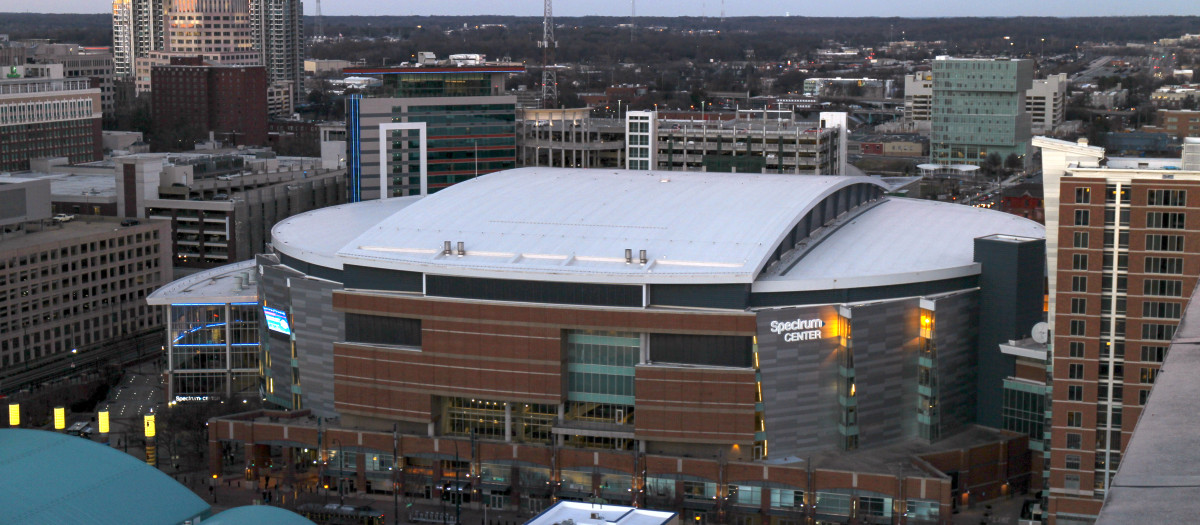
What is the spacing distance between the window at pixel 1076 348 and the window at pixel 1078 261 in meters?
2.65

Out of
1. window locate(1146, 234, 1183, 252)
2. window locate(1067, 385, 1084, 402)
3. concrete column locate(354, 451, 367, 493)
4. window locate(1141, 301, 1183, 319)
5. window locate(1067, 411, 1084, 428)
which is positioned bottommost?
concrete column locate(354, 451, 367, 493)

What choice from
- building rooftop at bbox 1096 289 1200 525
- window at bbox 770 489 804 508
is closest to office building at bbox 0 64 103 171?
window at bbox 770 489 804 508

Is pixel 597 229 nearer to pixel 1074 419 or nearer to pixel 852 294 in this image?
pixel 852 294

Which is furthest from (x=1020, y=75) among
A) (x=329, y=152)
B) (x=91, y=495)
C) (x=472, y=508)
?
(x=91, y=495)

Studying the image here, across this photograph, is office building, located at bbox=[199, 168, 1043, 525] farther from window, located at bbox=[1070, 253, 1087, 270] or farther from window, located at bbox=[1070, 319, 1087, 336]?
window, located at bbox=[1070, 253, 1087, 270]

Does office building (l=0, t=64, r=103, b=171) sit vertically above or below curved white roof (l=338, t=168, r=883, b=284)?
above

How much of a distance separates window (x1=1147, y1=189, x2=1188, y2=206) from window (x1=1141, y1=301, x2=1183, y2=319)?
3.46m

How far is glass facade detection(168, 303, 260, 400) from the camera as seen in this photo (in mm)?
80625

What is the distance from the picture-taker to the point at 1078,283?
54.4 metres

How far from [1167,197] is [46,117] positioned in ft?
430

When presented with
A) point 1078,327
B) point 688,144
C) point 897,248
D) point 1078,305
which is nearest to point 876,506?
point 1078,327

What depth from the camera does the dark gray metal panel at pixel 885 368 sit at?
6397 cm

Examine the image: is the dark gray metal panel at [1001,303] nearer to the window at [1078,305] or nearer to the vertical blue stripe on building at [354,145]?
the window at [1078,305]

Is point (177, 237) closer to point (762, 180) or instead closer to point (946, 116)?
point (762, 180)
